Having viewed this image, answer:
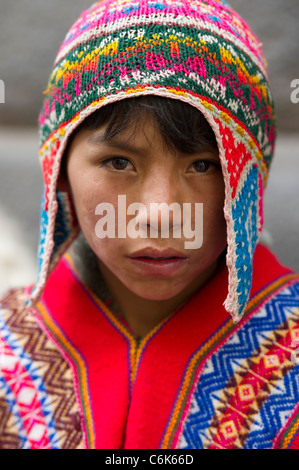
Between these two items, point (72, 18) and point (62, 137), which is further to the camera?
point (72, 18)

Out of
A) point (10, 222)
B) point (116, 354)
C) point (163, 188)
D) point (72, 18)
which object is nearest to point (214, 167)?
point (163, 188)

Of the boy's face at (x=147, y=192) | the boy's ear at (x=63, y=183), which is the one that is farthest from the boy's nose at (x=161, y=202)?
the boy's ear at (x=63, y=183)

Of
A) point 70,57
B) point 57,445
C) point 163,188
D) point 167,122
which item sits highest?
point 70,57

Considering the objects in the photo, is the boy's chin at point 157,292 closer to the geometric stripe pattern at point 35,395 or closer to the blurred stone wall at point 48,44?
the geometric stripe pattern at point 35,395

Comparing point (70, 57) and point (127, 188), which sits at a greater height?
point (70, 57)

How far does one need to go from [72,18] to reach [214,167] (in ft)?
2.85

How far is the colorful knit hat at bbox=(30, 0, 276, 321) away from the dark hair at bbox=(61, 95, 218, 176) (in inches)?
0.7

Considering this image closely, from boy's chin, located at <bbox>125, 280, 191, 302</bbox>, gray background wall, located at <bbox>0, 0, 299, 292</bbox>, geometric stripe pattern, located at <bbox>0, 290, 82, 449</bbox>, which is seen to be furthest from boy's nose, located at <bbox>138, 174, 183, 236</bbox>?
gray background wall, located at <bbox>0, 0, 299, 292</bbox>

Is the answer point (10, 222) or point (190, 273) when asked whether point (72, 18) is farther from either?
point (190, 273)

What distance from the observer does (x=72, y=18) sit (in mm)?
1577

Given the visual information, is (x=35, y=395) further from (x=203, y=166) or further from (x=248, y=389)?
(x=203, y=166)

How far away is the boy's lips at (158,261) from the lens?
0.95 metres

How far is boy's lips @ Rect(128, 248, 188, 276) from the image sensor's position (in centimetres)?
95

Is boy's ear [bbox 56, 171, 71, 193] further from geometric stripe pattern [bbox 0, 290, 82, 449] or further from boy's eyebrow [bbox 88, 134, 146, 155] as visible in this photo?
geometric stripe pattern [bbox 0, 290, 82, 449]
